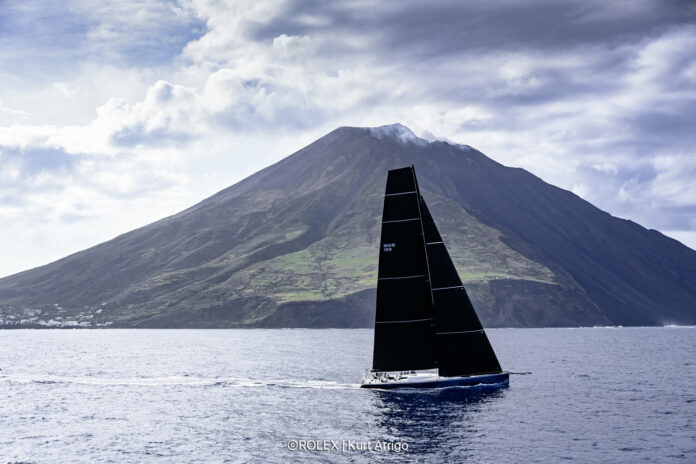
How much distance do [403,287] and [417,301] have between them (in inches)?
68.1

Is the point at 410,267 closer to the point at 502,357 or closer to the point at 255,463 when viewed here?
the point at 255,463

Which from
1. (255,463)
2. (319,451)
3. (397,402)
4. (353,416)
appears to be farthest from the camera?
(397,402)

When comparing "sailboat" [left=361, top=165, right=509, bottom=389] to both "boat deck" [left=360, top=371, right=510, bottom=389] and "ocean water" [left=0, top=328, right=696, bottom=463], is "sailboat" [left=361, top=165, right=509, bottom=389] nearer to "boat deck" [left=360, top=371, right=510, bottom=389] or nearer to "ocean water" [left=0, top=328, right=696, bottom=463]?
"boat deck" [left=360, top=371, right=510, bottom=389]

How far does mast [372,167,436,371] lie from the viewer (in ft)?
195

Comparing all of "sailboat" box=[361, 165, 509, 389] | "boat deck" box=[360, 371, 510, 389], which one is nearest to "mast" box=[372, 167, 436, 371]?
"sailboat" box=[361, 165, 509, 389]

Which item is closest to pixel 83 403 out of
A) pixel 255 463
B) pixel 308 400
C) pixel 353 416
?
pixel 308 400

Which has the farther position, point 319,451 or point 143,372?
point 143,372

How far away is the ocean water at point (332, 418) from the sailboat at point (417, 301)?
440cm

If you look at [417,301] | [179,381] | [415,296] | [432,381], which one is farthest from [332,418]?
[179,381]

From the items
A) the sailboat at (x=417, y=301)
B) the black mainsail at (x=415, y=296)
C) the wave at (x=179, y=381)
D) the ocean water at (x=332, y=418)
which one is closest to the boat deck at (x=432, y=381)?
the sailboat at (x=417, y=301)

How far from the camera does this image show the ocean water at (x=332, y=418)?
46438 mm

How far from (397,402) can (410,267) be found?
46.5 feet

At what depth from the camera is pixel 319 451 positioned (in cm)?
4631

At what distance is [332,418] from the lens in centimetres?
5834
